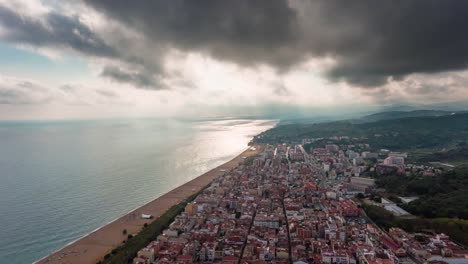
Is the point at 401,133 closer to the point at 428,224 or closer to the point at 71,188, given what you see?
the point at 428,224

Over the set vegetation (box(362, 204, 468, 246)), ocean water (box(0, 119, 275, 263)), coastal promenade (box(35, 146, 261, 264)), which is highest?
ocean water (box(0, 119, 275, 263))

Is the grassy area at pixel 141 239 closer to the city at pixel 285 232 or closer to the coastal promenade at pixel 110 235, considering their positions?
the city at pixel 285 232

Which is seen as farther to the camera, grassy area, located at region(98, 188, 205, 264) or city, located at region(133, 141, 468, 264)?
grassy area, located at region(98, 188, 205, 264)

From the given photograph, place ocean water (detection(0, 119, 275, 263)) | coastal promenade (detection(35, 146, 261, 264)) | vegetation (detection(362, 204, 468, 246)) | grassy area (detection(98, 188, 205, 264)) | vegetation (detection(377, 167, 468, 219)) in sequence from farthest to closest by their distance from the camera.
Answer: vegetation (detection(377, 167, 468, 219)) < ocean water (detection(0, 119, 275, 263)) < vegetation (detection(362, 204, 468, 246)) < coastal promenade (detection(35, 146, 261, 264)) < grassy area (detection(98, 188, 205, 264))

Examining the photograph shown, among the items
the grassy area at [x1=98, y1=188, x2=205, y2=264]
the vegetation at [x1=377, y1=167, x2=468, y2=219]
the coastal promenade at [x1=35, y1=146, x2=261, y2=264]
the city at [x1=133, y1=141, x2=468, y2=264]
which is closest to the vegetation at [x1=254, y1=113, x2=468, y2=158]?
the vegetation at [x1=377, y1=167, x2=468, y2=219]

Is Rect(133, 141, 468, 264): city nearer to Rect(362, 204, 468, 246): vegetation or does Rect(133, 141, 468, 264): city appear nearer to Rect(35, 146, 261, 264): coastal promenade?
Rect(362, 204, 468, 246): vegetation

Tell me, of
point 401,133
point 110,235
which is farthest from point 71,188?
point 401,133

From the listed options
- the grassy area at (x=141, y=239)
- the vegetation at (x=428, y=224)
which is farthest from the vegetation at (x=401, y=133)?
the grassy area at (x=141, y=239)
